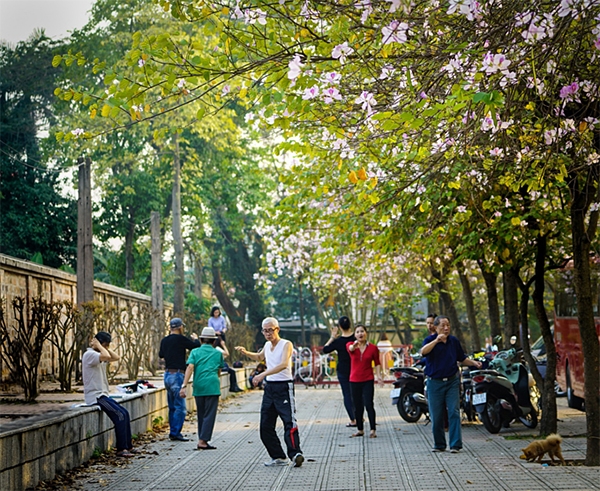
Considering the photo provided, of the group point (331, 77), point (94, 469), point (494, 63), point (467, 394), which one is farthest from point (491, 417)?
point (494, 63)

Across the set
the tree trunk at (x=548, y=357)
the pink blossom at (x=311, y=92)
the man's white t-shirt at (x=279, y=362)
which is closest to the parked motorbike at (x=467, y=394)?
the tree trunk at (x=548, y=357)

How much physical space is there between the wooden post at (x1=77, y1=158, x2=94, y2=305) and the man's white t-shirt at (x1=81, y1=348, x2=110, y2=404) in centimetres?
695

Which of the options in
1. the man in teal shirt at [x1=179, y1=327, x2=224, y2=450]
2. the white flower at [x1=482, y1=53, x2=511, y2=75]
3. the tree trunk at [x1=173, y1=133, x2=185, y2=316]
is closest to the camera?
the white flower at [x1=482, y1=53, x2=511, y2=75]

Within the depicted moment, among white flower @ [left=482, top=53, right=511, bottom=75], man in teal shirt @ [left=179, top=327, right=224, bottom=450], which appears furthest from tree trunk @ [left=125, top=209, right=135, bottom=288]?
white flower @ [left=482, top=53, right=511, bottom=75]

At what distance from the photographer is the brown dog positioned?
38.0 feet

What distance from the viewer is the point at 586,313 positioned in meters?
12.1

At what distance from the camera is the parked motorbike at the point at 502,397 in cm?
1570

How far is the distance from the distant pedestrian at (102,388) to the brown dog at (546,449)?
5165mm

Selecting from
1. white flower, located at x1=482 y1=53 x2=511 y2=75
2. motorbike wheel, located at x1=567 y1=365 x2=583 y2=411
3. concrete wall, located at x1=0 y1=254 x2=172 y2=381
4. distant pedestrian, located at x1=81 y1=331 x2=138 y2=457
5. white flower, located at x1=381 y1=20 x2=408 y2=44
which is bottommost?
motorbike wheel, located at x1=567 y1=365 x2=583 y2=411

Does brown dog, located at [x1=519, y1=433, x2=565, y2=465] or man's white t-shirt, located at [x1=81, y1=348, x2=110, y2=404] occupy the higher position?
man's white t-shirt, located at [x1=81, y1=348, x2=110, y2=404]

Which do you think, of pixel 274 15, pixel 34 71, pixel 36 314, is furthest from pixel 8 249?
pixel 274 15

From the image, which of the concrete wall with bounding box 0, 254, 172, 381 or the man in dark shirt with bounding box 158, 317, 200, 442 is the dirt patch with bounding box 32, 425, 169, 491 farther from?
the concrete wall with bounding box 0, 254, 172, 381

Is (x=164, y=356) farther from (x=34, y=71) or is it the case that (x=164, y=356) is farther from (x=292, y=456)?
(x=34, y=71)

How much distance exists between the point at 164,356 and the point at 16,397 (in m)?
2.37
